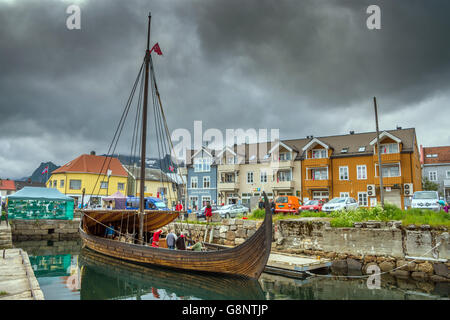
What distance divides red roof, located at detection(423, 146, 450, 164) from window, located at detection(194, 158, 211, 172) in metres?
36.2

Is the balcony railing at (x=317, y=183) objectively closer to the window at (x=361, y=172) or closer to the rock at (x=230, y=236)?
the window at (x=361, y=172)

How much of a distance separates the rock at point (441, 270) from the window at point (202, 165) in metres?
36.3

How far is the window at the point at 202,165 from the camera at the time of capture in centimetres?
4799

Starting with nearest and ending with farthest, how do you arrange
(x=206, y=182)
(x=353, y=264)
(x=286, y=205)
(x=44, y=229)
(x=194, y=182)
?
(x=353, y=264) < (x=286, y=205) < (x=44, y=229) < (x=206, y=182) < (x=194, y=182)

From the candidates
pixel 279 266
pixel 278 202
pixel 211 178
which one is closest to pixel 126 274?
pixel 279 266

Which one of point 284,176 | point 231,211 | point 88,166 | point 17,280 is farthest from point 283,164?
point 17,280

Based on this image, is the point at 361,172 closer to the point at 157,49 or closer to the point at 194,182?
the point at 194,182

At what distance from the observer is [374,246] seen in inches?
597

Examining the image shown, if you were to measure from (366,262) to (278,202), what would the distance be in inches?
522

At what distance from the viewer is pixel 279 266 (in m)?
14.9

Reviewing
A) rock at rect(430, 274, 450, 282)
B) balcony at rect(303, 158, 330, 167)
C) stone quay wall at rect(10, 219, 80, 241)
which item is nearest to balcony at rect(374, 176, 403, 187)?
balcony at rect(303, 158, 330, 167)

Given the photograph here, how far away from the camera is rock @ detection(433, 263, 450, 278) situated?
1301 cm

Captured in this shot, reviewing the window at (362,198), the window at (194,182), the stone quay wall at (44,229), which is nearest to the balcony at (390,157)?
the window at (362,198)

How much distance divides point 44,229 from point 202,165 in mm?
24102
